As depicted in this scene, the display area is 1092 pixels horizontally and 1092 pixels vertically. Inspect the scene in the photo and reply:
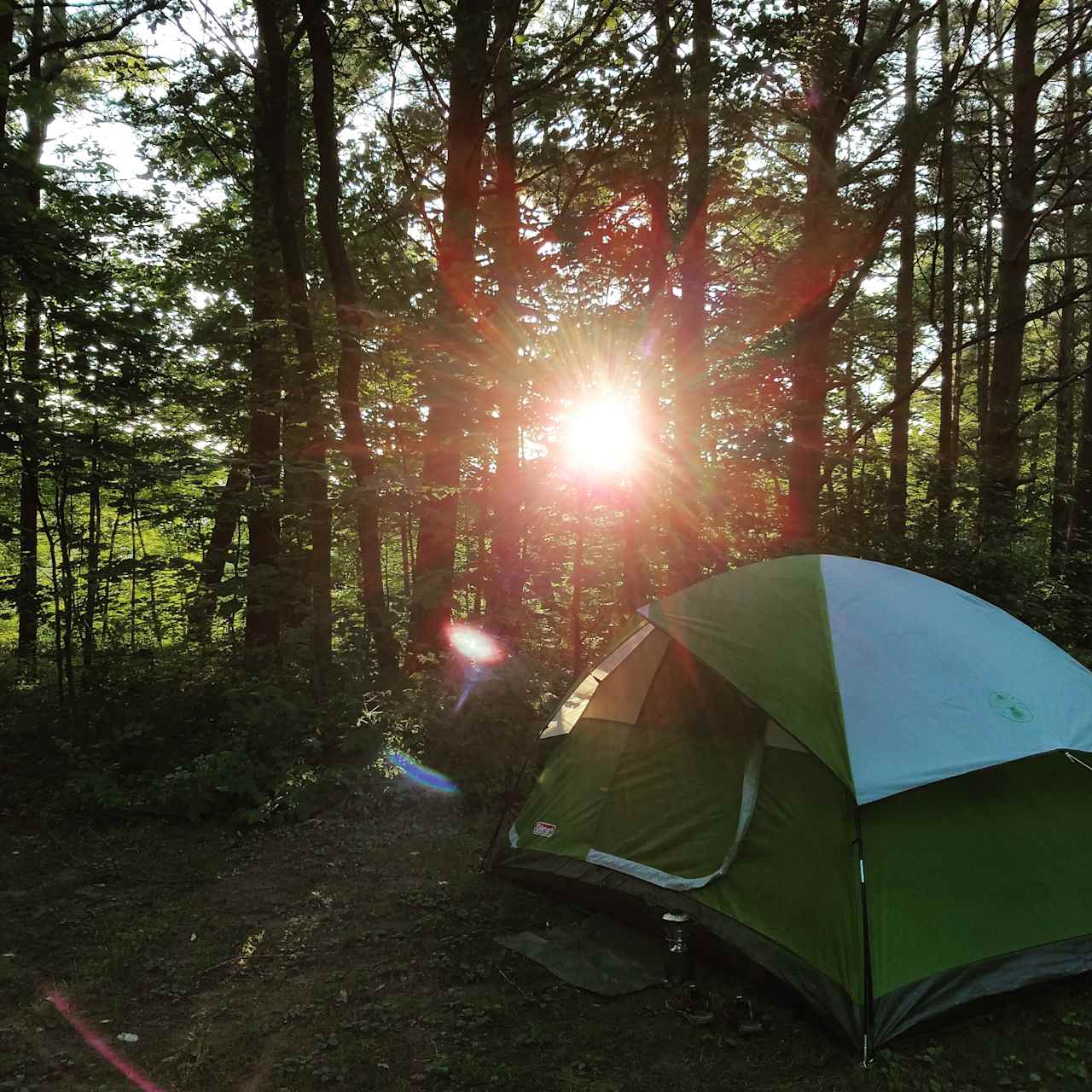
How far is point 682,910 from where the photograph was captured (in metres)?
3.93

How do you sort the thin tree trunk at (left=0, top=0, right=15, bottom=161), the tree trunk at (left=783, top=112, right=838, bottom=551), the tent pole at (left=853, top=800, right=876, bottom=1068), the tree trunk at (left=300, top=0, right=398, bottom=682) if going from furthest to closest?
the tree trunk at (left=783, top=112, right=838, bottom=551) < the tree trunk at (left=300, top=0, right=398, bottom=682) < the thin tree trunk at (left=0, top=0, right=15, bottom=161) < the tent pole at (left=853, top=800, right=876, bottom=1068)

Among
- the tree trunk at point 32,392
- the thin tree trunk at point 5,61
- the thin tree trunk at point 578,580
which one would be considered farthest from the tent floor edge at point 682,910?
the tree trunk at point 32,392

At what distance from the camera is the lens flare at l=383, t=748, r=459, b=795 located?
631cm

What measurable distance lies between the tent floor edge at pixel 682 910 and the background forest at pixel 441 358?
5.46 ft

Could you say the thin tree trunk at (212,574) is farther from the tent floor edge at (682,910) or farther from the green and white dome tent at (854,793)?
the green and white dome tent at (854,793)

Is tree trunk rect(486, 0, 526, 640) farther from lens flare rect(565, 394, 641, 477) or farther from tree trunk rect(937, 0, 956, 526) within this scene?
tree trunk rect(937, 0, 956, 526)

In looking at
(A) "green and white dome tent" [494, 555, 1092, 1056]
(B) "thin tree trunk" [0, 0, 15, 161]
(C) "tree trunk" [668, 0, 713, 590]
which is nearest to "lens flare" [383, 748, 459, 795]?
(A) "green and white dome tent" [494, 555, 1092, 1056]

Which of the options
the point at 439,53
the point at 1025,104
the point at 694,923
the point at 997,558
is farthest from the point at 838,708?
the point at 1025,104

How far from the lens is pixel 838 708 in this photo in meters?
3.69

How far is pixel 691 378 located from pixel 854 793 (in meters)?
6.86

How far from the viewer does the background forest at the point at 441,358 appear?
23.2 ft

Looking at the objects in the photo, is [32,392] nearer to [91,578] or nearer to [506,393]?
[91,578]

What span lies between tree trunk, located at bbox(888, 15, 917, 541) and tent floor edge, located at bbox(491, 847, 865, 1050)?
7830mm

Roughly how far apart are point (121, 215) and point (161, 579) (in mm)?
4498
